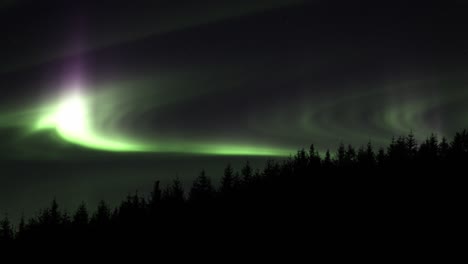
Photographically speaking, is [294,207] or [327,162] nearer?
[294,207]

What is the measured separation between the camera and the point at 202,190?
146 metres

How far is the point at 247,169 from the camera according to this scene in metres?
176

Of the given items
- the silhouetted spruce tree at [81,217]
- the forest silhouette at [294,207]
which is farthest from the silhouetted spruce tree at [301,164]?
the silhouetted spruce tree at [81,217]

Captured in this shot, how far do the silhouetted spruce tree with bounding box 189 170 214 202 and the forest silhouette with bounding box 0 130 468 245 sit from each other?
0.23 m

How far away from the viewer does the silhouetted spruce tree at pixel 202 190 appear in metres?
141

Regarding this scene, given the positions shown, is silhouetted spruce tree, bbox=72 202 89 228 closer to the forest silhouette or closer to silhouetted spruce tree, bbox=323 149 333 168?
the forest silhouette

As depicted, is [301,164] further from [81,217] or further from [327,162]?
[81,217]

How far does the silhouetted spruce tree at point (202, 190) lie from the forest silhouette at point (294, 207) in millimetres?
227

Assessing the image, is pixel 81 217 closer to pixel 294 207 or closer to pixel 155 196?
pixel 155 196

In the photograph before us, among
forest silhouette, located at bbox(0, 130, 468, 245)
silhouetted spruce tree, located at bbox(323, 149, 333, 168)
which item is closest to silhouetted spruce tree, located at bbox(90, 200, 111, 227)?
forest silhouette, located at bbox(0, 130, 468, 245)

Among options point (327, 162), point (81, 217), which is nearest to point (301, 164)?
point (327, 162)

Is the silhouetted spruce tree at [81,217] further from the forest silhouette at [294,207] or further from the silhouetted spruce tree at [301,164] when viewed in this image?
the silhouetted spruce tree at [301,164]

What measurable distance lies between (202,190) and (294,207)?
34764 mm

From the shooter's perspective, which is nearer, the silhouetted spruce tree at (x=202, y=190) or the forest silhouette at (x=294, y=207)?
the forest silhouette at (x=294, y=207)
